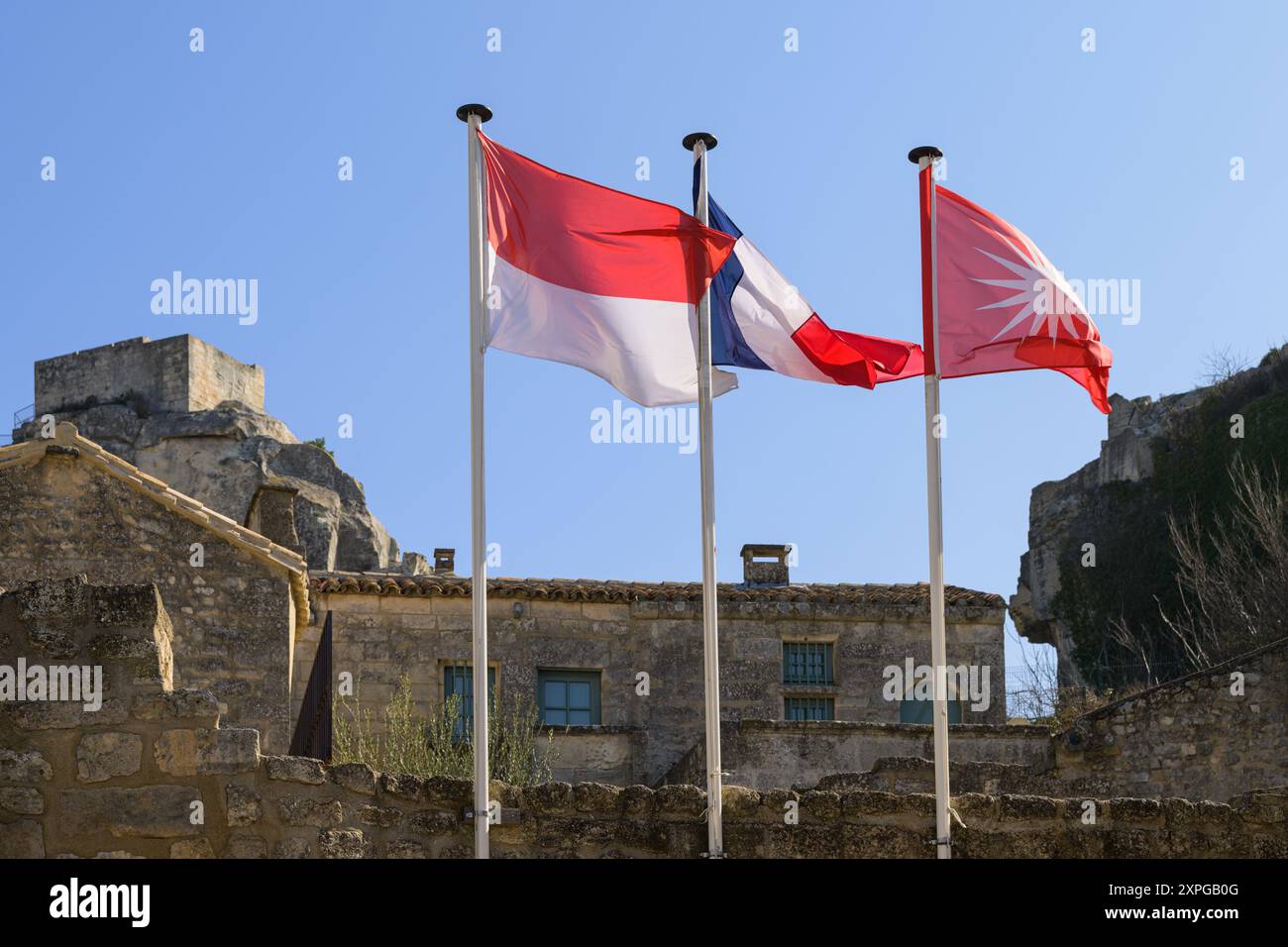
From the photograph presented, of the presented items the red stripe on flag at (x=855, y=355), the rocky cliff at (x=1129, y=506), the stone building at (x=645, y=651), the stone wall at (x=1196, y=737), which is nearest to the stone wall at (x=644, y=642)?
the stone building at (x=645, y=651)

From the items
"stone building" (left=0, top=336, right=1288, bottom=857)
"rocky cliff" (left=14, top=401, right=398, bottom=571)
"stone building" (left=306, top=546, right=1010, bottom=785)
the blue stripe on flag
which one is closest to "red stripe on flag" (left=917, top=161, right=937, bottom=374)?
the blue stripe on flag

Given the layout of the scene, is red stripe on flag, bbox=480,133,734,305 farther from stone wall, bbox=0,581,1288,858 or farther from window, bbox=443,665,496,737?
window, bbox=443,665,496,737

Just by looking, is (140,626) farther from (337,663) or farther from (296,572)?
(337,663)

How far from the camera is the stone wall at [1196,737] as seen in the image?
17891 millimetres

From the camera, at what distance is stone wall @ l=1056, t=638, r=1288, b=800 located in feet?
58.7

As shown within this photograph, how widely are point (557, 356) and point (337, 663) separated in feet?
43.3

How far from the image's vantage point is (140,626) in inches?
366

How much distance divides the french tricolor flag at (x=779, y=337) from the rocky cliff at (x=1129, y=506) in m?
23.3

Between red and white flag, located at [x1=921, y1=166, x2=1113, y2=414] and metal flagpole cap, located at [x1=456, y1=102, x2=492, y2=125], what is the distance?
112 inches

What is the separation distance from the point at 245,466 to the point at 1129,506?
2121 centimetres

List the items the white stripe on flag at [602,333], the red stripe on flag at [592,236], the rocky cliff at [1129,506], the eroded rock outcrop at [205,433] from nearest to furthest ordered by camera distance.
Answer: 1. the white stripe on flag at [602,333]
2. the red stripe on flag at [592,236]
3. the rocky cliff at [1129,506]
4. the eroded rock outcrop at [205,433]

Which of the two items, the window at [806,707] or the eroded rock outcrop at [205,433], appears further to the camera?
the eroded rock outcrop at [205,433]

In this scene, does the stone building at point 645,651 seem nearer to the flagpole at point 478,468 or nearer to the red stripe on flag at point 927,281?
the red stripe on flag at point 927,281
